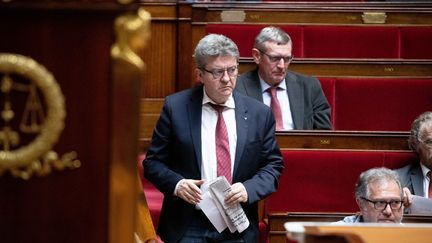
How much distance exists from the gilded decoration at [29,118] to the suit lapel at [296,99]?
1.12m

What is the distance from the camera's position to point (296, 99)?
1.62 meters

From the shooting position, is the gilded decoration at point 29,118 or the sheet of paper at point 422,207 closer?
the gilded decoration at point 29,118

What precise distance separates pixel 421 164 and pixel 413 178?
0.09 ft

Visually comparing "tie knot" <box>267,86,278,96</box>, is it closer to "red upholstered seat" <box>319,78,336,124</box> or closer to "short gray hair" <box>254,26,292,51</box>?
"short gray hair" <box>254,26,292,51</box>

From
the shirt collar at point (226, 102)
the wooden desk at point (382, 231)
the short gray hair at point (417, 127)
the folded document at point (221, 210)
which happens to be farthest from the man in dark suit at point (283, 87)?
the wooden desk at point (382, 231)

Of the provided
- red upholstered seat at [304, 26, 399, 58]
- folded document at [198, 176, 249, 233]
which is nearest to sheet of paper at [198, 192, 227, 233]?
folded document at [198, 176, 249, 233]

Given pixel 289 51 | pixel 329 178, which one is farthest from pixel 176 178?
pixel 289 51

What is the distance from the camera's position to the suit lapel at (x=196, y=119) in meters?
1.20

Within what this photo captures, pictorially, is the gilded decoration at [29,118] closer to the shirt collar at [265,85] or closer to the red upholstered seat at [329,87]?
the shirt collar at [265,85]

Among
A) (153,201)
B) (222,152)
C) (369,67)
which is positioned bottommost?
(153,201)

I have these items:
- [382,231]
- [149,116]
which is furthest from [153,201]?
[382,231]

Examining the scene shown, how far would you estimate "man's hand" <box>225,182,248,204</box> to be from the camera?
3.77 ft

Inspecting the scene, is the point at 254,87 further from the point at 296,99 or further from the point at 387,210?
the point at 387,210

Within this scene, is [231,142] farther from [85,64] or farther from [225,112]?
[85,64]
